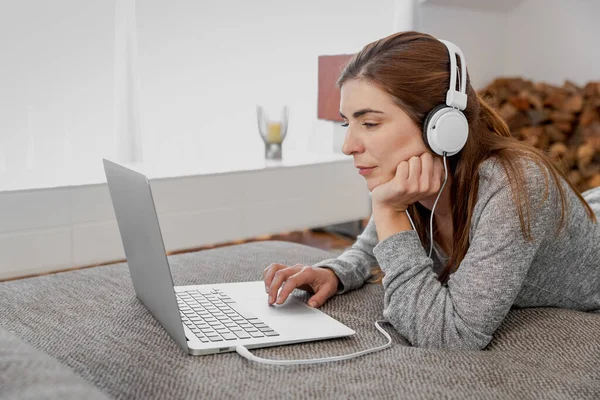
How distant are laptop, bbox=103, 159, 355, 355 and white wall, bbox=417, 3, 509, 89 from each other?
2861 mm

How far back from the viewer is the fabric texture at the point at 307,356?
0.89 metres

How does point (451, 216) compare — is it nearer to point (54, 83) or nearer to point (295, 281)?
point (295, 281)

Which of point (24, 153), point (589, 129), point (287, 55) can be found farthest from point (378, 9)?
point (24, 153)

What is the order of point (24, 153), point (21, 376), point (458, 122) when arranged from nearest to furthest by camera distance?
point (21, 376), point (458, 122), point (24, 153)

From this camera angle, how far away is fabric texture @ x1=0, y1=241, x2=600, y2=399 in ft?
2.91

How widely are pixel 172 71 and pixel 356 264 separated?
2026 mm

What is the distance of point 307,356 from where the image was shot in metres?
1.01

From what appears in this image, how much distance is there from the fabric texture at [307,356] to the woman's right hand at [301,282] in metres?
0.02

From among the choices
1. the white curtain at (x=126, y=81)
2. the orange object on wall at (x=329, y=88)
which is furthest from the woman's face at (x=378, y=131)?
the white curtain at (x=126, y=81)

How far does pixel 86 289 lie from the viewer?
4.44ft

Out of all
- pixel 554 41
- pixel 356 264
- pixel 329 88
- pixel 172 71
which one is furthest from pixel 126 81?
pixel 554 41

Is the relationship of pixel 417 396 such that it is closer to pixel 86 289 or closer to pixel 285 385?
pixel 285 385

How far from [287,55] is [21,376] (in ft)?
9.70

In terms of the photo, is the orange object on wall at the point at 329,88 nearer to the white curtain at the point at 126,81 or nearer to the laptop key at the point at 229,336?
the white curtain at the point at 126,81
